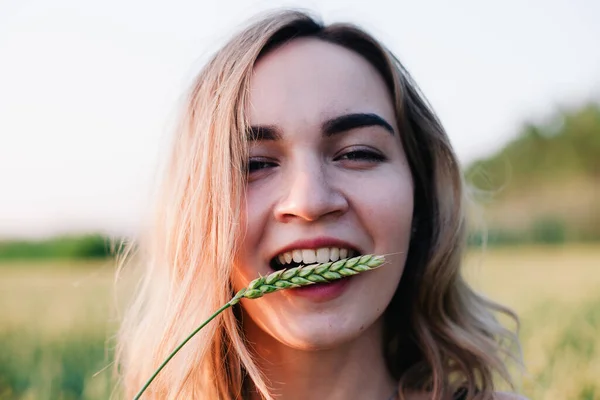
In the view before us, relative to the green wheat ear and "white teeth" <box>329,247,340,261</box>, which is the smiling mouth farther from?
the green wheat ear

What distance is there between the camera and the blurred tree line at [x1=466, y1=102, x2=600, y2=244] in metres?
25.7

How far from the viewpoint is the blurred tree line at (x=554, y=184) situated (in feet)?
84.3

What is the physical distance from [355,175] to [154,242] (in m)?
0.92

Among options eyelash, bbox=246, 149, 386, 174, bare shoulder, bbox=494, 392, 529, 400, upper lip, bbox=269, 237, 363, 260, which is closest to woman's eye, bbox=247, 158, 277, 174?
eyelash, bbox=246, 149, 386, 174

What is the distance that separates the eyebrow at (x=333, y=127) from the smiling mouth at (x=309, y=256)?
13.6 inches

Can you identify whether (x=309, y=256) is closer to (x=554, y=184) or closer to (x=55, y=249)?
(x=55, y=249)

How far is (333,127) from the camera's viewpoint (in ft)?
7.07

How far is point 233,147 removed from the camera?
2.16 meters

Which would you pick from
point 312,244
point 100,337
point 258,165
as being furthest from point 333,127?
point 100,337

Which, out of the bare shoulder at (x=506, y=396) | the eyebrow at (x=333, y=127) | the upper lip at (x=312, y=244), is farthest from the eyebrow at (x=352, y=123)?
the bare shoulder at (x=506, y=396)

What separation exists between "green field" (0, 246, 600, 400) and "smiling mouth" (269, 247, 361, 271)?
28.4 inches

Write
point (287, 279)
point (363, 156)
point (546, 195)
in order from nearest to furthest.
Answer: point (287, 279) < point (363, 156) < point (546, 195)

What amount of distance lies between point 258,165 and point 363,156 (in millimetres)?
334

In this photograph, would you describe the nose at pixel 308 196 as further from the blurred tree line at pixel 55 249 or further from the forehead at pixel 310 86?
the blurred tree line at pixel 55 249
